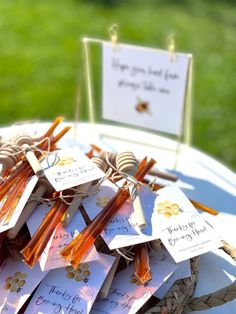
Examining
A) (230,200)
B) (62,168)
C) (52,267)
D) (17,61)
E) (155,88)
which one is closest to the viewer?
(52,267)

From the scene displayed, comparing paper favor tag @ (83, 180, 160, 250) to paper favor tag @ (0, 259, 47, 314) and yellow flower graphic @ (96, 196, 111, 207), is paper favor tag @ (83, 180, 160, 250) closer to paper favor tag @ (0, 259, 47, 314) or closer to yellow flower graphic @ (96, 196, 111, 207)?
yellow flower graphic @ (96, 196, 111, 207)

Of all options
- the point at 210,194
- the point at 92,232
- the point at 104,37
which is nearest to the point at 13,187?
the point at 92,232

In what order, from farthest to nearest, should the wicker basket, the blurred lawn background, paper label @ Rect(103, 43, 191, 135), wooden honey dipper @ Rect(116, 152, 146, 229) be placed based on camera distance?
1. the blurred lawn background
2. paper label @ Rect(103, 43, 191, 135)
3. wooden honey dipper @ Rect(116, 152, 146, 229)
4. the wicker basket

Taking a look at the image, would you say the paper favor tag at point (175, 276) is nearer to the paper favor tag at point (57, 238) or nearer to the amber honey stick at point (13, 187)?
the paper favor tag at point (57, 238)

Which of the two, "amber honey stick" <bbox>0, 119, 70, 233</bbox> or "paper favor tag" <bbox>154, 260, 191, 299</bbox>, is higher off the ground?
"amber honey stick" <bbox>0, 119, 70, 233</bbox>

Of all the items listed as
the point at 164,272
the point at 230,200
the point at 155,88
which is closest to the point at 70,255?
the point at 164,272

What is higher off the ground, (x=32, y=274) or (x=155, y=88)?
(x=155, y=88)

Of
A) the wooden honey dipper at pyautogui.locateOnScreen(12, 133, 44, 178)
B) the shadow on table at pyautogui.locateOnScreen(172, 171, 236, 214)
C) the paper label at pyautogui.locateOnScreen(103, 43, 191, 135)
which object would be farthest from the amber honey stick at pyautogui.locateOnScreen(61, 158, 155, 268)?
the paper label at pyautogui.locateOnScreen(103, 43, 191, 135)

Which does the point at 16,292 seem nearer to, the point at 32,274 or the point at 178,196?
the point at 32,274
